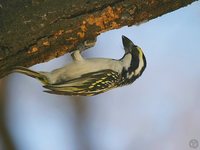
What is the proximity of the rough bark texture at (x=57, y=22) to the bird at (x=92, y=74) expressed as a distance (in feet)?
0.81

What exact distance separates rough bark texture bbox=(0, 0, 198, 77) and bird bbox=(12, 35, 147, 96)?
246 mm

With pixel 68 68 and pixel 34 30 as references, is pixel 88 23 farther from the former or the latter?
pixel 68 68

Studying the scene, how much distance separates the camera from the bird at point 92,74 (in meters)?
2.71

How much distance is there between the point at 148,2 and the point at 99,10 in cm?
22

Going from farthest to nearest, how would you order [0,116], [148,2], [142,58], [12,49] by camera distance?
1. [0,116]
2. [142,58]
3. [148,2]
4. [12,49]

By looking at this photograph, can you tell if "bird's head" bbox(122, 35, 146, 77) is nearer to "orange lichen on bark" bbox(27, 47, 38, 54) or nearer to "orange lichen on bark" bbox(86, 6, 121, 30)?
"orange lichen on bark" bbox(86, 6, 121, 30)

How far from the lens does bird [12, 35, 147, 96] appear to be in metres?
2.71

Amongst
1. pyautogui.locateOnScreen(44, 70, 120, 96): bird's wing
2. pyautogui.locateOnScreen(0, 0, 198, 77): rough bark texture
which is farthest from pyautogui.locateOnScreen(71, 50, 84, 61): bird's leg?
pyautogui.locateOnScreen(0, 0, 198, 77): rough bark texture

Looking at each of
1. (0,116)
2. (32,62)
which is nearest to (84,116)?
(0,116)

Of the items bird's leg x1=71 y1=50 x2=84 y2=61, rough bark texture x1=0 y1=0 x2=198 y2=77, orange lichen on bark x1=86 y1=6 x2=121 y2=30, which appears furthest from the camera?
bird's leg x1=71 y1=50 x2=84 y2=61

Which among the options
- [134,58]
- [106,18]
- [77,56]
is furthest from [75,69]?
[106,18]

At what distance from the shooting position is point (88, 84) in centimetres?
279

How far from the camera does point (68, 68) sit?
2.80 metres

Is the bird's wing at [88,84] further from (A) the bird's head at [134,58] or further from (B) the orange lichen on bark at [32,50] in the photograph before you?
(B) the orange lichen on bark at [32,50]
